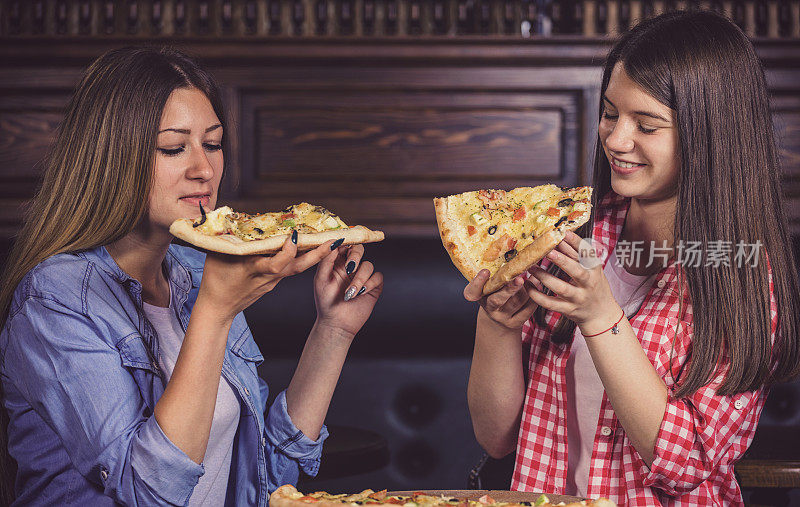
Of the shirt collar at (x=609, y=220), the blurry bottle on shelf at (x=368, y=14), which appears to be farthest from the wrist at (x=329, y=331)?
the blurry bottle on shelf at (x=368, y=14)

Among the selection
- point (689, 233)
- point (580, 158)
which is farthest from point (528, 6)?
point (689, 233)

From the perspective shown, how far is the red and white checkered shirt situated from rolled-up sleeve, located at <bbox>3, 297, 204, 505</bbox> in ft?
3.14

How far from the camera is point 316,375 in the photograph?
221 centimetres

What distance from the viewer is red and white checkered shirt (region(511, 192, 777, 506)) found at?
1.90 metres

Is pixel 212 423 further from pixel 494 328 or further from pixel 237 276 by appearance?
pixel 494 328

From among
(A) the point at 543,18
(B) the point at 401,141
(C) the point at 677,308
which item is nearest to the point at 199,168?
(C) the point at 677,308

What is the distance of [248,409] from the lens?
218 centimetres

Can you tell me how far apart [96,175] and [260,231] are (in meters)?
0.42

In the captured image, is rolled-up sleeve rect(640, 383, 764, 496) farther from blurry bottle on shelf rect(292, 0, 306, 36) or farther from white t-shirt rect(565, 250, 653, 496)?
blurry bottle on shelf rect(292, 0, 306, 36)

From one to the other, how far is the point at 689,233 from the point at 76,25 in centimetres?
304

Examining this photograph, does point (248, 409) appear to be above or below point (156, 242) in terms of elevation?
below

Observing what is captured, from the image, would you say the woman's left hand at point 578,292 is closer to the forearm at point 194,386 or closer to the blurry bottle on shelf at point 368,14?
the forearm at point 194,386

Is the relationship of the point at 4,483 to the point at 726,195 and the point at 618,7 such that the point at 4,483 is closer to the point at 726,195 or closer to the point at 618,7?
the point at 726,195

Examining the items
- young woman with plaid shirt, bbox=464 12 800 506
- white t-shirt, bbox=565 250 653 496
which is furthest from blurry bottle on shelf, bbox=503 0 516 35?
white t-shirt, bbox=565 250 653 496
